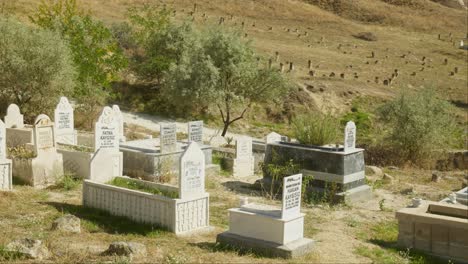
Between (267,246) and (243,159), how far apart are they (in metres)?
9.26

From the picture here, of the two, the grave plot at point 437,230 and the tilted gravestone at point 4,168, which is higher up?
the tilted gravestone at point 4,168

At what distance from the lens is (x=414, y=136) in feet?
79.7

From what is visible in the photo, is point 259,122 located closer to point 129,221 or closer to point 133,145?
point 133,145

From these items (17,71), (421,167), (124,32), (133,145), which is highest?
(124,32)

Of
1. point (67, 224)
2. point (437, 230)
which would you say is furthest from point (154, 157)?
point (437, 230)

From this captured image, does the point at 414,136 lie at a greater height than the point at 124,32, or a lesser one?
lesser

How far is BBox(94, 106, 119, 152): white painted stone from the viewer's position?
619 inches

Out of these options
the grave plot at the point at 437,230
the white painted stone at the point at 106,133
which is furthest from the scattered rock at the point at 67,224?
the grave plot at the point at 437,230

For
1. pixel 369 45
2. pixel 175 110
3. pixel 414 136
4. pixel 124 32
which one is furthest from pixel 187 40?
pixel 369 45

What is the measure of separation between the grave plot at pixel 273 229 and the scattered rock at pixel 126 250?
69.5 inches

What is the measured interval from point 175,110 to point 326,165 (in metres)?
17.9

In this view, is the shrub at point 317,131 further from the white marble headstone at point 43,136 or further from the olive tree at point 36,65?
the olive tree at point 36,65

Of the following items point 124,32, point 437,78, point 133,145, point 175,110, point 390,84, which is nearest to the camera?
point 133,145

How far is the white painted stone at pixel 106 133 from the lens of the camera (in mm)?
15734
